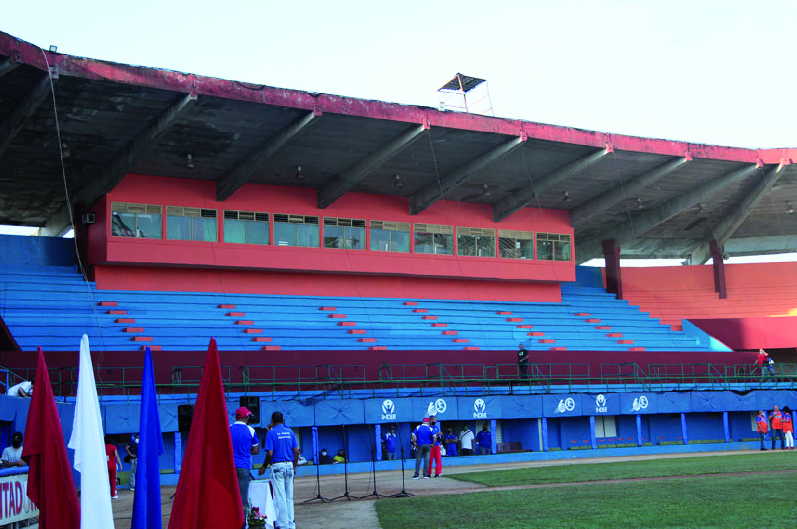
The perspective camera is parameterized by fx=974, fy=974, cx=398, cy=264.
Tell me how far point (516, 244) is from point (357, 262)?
26.9 feet

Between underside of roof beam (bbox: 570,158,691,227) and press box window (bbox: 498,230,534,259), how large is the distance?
102 inches

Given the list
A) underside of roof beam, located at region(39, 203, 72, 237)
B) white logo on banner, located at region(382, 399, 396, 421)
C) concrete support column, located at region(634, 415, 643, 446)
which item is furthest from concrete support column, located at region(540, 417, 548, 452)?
underside of roof beam, located at region(39, 203, 72, 237)

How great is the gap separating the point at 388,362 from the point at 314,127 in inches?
335

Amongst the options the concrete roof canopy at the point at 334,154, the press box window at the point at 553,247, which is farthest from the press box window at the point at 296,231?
the press box window at the point at 553,247

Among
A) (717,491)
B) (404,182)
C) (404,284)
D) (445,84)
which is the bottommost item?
(717,491)

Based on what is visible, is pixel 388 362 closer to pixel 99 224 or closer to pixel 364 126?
pixel 364 126

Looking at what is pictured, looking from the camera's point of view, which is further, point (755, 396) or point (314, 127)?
point (755, 396)

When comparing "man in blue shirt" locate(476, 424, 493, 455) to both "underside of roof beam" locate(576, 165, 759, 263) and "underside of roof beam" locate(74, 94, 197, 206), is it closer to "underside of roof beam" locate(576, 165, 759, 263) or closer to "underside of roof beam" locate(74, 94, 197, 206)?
"underside of roof beam" locate(74, 94, 197, 206)

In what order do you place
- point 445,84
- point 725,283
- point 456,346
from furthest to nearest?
point 725,283 → point 445,84 → point 456,346

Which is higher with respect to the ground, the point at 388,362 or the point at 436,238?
the point at 436,238

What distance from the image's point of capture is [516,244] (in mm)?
43562

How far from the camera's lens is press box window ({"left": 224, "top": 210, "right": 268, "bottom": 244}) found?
3675cm

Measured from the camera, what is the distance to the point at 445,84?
4003 centimetres

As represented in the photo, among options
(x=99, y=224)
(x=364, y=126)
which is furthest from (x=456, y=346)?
(x=99, y=224)
